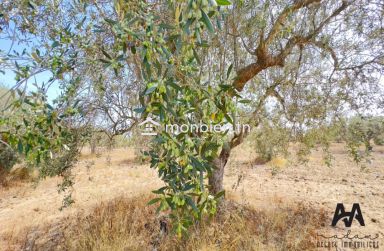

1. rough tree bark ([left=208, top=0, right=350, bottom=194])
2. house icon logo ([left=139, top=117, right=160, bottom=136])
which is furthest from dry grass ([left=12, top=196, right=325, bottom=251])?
house icon logo ([left=139, top=117, right=160, bottom=136])

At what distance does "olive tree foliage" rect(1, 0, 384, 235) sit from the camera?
4.32ft

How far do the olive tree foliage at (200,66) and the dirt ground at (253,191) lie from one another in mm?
1446

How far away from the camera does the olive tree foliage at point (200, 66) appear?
132 centimetres

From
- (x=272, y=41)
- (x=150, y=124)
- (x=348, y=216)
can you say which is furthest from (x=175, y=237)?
(x=272, y=41)

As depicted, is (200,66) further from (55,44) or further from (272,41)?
(272,41)

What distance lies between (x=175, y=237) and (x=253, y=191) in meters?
3.50

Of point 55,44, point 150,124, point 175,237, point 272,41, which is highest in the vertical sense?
point 272,41

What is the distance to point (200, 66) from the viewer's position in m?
2.07

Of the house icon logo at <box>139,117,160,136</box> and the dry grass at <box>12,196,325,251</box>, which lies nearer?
the house icon logo at <box>139,117,160,136</box>

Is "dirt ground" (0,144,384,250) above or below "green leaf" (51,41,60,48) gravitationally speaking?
below

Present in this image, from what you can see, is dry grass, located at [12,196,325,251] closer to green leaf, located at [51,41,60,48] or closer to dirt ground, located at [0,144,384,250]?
dirt ground, located at [0,144,384,250]

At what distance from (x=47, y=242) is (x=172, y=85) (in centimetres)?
466

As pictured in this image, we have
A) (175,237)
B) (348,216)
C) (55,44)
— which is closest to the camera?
(55,44)

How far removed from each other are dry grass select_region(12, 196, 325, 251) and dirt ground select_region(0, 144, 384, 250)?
463 mm
